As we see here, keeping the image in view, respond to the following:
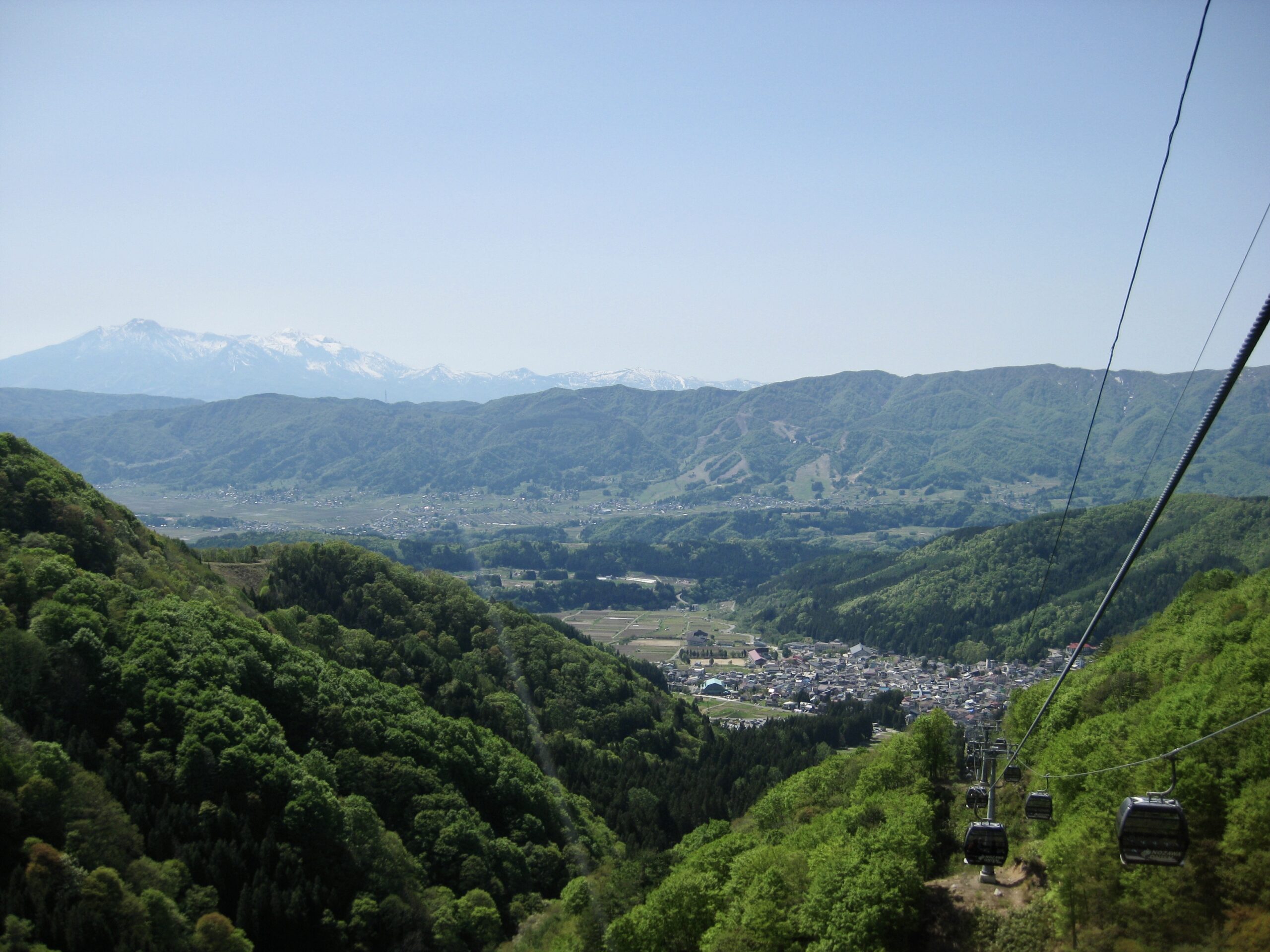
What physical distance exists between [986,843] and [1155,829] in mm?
9687

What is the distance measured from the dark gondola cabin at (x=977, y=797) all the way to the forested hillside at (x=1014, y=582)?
3364 inches

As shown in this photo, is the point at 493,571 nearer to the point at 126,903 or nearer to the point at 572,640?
the point at 572,640

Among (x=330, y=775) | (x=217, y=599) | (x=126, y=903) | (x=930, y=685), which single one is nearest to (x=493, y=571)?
(x=930, y=685)

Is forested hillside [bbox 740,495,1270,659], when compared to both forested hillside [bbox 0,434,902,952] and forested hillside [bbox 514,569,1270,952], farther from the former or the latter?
forested hillside [bbox 514,569,1270,952]

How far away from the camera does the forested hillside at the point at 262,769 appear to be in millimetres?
28203

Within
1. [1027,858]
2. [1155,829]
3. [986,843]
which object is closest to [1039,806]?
[986,843]

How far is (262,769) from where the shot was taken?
117ft

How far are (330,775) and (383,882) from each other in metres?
6.50

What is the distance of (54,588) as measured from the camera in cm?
3862

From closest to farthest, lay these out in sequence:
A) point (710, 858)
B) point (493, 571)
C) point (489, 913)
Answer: point (710, 858) → point (489, 913) → point (493, 571)

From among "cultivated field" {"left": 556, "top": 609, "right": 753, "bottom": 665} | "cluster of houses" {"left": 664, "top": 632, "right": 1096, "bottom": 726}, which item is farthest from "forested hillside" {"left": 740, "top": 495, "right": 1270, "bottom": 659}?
"cultivated field" {"left": 556, "top": 609, "right": 753, "bottom": 665}

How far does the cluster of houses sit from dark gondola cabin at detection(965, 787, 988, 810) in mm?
57452

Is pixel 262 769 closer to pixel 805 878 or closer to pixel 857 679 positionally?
pixel 805 878

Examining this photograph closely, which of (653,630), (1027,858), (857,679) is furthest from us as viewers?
(653,630)
